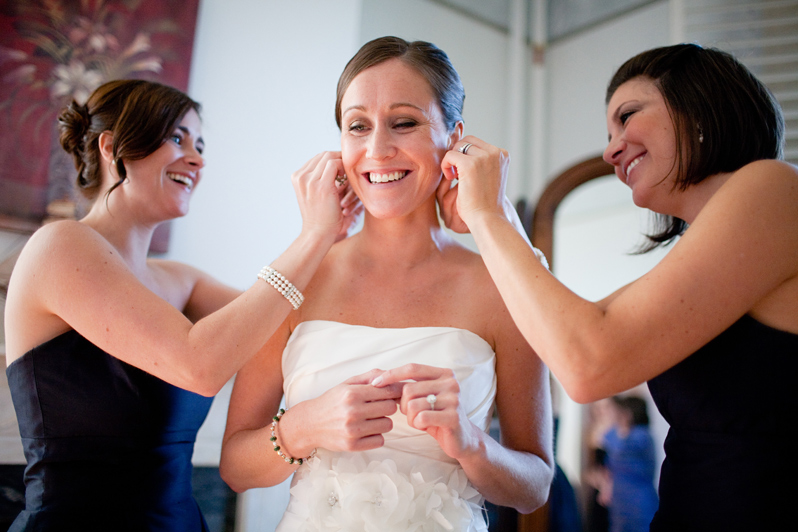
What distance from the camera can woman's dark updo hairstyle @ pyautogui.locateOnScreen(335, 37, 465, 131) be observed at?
145cm

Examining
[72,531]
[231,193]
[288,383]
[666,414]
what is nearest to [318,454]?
[288,383]

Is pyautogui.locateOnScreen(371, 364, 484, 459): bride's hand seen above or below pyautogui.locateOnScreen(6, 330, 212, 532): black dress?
above

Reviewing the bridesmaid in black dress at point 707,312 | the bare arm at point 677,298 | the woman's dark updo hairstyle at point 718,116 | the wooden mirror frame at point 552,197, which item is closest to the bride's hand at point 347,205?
the bridesmaid in black dress at point 707,312

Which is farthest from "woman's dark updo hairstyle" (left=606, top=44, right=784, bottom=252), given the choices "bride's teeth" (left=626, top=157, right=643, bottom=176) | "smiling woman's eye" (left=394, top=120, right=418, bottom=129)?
"smiling woman's eye" (left=394, top=120, right=418, bottom=129)

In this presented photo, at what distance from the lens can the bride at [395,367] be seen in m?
1.15

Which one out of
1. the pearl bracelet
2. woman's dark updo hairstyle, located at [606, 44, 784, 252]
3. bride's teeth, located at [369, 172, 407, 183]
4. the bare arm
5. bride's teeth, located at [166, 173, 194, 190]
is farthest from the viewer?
bride's teeth, located at [166, 173, 194, 190]

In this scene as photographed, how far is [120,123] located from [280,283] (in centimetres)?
74

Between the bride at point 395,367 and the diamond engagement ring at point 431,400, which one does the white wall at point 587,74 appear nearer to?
the bride at point 395,367

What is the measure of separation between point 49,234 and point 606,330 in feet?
4.27

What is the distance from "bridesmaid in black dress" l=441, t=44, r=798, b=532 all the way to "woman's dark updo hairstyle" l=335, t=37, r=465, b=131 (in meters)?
0.29

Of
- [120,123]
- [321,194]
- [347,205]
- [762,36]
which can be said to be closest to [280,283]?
[321,194]

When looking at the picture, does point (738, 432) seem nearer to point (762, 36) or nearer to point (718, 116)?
point (718, 116)

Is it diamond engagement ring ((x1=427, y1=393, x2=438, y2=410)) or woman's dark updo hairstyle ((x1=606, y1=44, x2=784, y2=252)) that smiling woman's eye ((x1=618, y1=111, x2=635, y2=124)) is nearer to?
woman's dark updo hairstyle ((x1=606, y1=44, x2=784, y2=252))

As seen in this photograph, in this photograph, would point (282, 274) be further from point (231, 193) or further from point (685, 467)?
point (231, 193)
